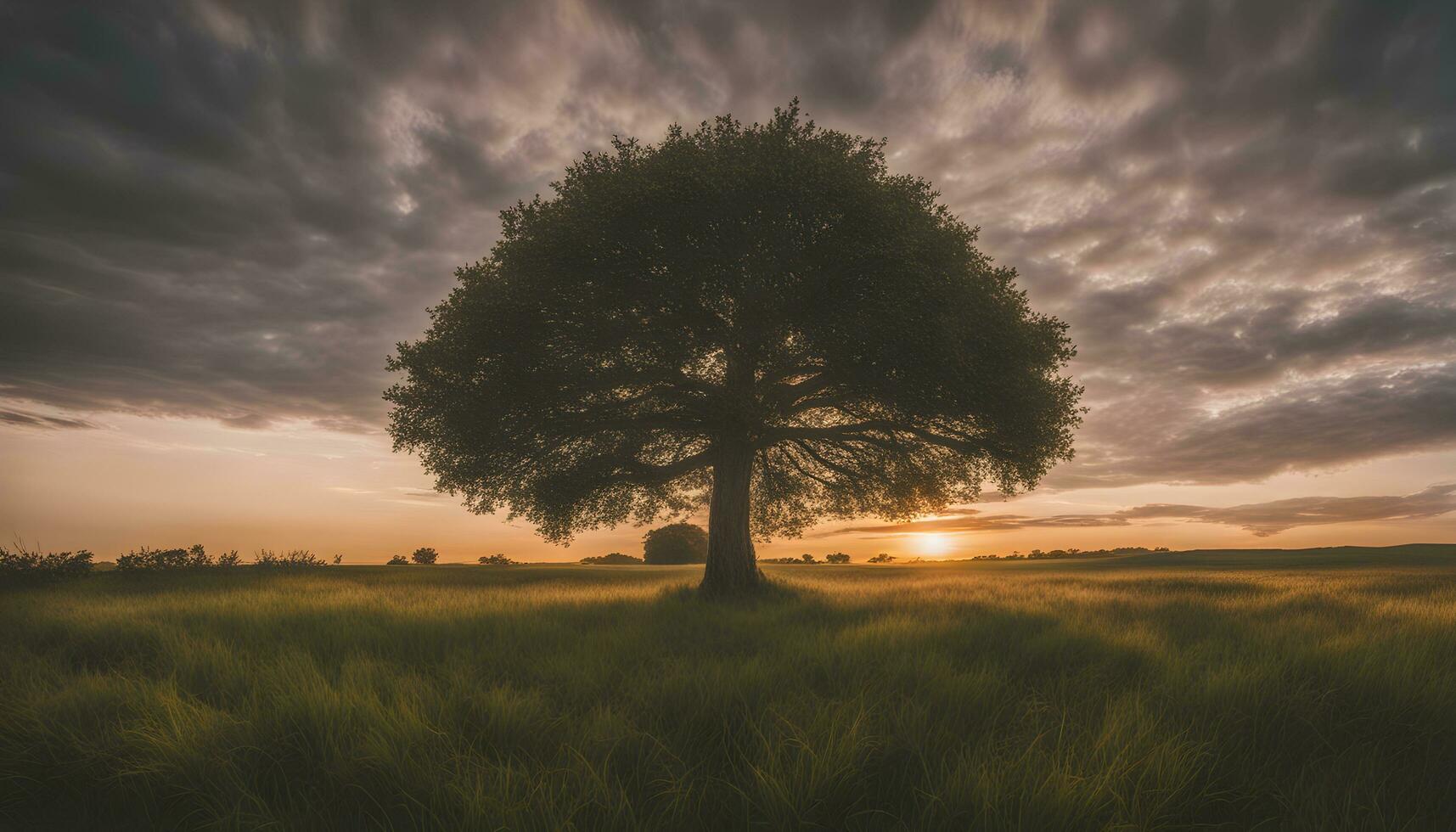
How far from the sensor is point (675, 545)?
57.8 metres

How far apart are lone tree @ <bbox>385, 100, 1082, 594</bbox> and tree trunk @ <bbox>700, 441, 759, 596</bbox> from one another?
59mm

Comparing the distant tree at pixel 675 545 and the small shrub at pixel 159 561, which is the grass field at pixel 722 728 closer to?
the small shrub at pixel 159 561

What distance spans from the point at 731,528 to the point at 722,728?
43.8 ft

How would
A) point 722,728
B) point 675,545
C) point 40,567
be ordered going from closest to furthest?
point 722,728, point 40,567, point 675,545

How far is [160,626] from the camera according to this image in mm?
8828

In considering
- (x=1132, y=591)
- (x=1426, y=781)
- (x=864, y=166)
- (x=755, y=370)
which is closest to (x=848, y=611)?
(x=755, y=370)

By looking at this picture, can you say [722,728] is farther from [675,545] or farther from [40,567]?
[675,545]

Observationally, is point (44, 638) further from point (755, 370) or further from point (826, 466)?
point (826, 466)

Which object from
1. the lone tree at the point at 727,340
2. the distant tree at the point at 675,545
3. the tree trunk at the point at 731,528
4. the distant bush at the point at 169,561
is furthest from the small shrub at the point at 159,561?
the distant tree at the point at 675,545

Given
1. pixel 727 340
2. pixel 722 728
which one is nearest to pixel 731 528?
pixel 727 340

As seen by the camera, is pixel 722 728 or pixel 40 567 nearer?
pixel 722 728

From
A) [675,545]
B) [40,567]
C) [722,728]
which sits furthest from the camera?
[675,545]

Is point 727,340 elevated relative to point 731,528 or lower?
elevated

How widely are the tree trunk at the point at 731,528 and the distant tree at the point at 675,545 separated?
40068 mm
